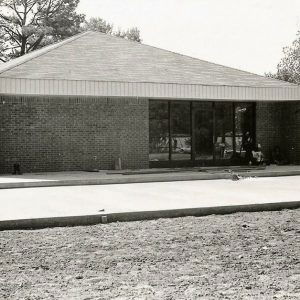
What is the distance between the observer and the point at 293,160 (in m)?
22.6

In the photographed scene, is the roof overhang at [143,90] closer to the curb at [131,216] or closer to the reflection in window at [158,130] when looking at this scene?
the reflection in window at [158,130]

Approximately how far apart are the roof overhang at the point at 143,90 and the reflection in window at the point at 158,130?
4.59 feet

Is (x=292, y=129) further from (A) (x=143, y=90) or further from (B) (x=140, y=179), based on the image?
(B) (x=140, y=179)

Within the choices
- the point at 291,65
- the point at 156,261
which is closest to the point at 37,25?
the point at 291,65

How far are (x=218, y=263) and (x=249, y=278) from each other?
2.16 ft

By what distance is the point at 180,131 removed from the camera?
21203 mm

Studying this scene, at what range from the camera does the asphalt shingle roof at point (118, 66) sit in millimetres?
19109

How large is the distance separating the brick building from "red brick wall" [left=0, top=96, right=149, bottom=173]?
0.03m

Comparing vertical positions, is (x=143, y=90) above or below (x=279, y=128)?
above

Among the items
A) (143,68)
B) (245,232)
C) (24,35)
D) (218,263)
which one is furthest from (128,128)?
(24,35)

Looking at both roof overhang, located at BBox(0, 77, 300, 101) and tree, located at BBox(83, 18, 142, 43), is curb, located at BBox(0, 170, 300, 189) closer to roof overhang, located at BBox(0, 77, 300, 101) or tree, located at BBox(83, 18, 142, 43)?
roof overhang, located at BBox(0, 77, 300, 101)

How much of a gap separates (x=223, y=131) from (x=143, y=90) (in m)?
4.64

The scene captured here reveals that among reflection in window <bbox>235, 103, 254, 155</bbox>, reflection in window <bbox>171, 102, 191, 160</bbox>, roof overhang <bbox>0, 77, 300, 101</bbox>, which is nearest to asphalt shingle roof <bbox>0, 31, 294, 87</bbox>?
roof overhang <bbox>0, 77, 300, 101</bbox>

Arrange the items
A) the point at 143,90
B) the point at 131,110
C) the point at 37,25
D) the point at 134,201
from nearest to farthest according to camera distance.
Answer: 1. the point at 134,201
2. the point at 143,90
3. the point at 131,110
4. the point at 37,25
